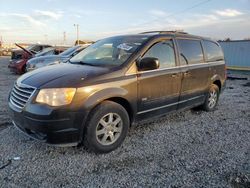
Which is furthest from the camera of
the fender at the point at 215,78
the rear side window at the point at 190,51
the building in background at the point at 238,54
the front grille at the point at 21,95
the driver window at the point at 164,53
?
the building in background at the point at 238,54

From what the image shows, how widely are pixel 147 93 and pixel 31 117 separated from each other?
187cm

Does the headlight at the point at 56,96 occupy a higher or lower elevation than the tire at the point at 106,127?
higher

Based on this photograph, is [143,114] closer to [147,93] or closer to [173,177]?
[147,93]

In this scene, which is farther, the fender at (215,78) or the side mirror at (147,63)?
the fender at (215,78)

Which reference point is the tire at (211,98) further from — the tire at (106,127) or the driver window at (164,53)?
the tire at (106,127)

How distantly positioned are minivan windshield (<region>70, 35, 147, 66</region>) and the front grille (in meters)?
1.16

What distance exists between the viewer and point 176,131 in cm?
529

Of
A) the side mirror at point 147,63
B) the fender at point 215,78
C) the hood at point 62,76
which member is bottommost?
the fender at point 215,78

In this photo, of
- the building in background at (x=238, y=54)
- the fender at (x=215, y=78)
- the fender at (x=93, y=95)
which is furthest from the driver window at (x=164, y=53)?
the building in background at (x=238, y=54)

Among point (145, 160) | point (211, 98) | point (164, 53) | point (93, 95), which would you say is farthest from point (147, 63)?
point (211, 98)

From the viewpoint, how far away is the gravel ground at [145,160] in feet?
11.1

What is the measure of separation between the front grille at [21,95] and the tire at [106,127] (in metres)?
0.90

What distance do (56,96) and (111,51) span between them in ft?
5.27

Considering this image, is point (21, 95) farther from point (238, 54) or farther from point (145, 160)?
point (238, 54)
